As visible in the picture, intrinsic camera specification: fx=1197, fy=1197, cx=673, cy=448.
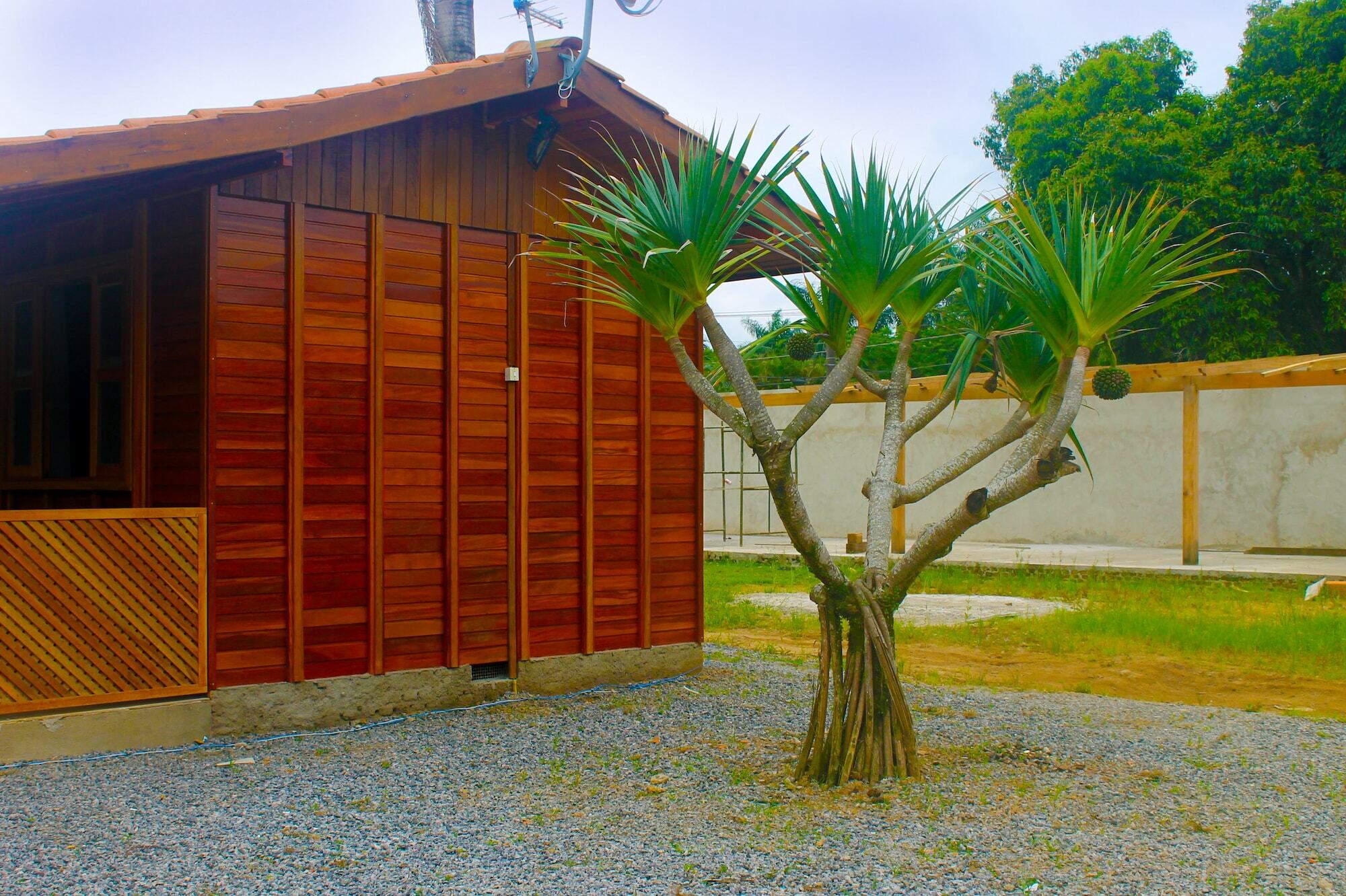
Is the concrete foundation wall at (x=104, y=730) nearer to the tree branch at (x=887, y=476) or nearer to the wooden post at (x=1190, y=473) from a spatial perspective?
the tree branch at (x=887, y=476)

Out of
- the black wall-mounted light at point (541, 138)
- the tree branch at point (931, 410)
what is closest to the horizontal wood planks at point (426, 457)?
the black wall-mounted light at point (541, 138)

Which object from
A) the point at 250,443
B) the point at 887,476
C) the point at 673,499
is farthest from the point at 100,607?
the point at 887,476

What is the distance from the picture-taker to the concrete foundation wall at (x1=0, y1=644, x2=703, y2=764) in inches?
221

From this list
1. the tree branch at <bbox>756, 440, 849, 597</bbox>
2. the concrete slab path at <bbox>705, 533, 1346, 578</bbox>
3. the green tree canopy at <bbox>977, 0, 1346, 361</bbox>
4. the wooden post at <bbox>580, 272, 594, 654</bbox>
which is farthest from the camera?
the green tree canopy at <bbox>977, 0, 1346, 361</bbox>

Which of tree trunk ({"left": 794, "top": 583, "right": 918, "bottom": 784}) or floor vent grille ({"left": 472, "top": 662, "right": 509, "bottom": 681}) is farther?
floor vent grille ({"left": 472, "top": 662, "right": 509, "bottom": 681})

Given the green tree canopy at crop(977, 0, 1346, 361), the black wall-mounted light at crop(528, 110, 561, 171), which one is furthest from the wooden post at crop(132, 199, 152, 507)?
the green tree canopy at crop(977, 0, 1346, 361)

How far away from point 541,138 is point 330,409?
2164mm

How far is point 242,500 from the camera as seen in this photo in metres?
6.19

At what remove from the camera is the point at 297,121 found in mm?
5805

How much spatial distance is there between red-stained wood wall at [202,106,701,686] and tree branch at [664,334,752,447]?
1.97 m

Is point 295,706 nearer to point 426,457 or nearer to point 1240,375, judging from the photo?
point 426,457

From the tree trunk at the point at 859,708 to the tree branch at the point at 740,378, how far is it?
736mm

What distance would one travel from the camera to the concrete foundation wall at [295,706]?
562 cm

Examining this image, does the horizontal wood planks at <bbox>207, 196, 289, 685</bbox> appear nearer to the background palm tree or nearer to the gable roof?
the gable roof
